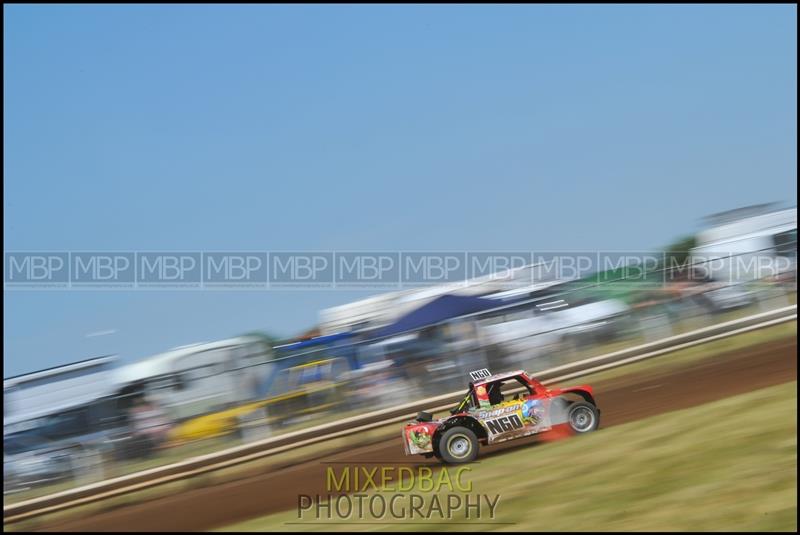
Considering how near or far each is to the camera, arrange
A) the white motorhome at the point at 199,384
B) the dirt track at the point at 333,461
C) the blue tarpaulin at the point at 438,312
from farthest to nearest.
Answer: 1. the blue tarpaulin at the point at 438,312
2. the white motorhome at the point at 199,384
3. the dirt track at the point at 333,461

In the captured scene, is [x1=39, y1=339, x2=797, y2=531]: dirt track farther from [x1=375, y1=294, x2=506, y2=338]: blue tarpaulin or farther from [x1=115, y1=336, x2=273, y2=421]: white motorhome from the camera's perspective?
[x1=375, y1=294, x2=506, y2=338]: blue tarpaulin

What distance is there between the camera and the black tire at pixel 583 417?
836 centimetres

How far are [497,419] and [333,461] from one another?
2233 millimetres

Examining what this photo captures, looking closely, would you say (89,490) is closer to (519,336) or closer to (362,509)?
(362,509)

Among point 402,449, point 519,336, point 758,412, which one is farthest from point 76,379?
point 758,412

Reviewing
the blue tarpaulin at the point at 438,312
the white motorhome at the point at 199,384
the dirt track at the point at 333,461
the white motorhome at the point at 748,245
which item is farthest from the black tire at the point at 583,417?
the white motorhome at the point at 748,245

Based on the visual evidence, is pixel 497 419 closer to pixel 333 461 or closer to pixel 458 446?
pixel 458 446

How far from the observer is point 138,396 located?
10.6 metres

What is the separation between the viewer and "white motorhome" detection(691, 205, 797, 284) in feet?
42.1

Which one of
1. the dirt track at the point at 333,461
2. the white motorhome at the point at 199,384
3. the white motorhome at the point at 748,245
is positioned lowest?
the dirt track at the point at 333,461

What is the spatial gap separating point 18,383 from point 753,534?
9699 mm

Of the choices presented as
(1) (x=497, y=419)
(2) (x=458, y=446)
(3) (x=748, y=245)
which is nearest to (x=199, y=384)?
(2) (x=458, y=446)

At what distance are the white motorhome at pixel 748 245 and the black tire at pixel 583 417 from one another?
208 inches

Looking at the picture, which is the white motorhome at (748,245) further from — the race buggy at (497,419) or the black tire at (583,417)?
the race buggy at (497,419)
